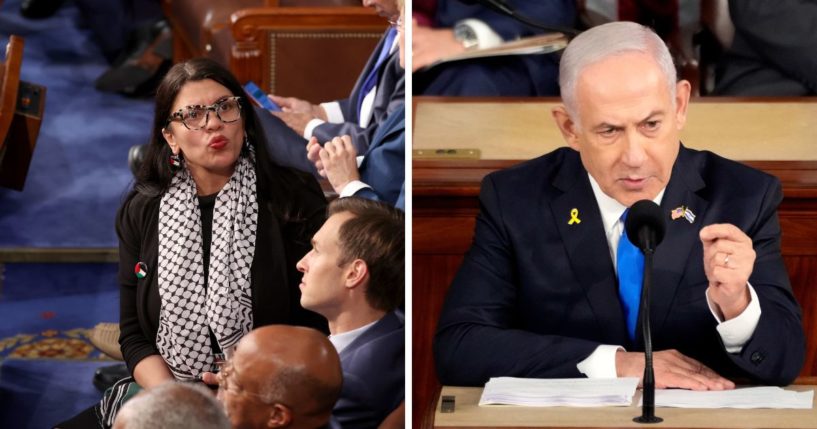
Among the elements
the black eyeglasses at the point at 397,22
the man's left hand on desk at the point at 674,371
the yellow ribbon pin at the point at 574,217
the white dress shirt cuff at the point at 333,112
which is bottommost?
the man's left hand on desk at the point at 674,371

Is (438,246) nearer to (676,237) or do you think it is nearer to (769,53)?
(676,237)

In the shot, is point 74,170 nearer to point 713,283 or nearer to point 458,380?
point 458,380

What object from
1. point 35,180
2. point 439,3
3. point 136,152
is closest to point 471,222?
point 439,3

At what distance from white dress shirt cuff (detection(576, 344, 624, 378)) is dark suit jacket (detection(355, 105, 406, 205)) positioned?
655 mm

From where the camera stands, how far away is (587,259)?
3.73 meters

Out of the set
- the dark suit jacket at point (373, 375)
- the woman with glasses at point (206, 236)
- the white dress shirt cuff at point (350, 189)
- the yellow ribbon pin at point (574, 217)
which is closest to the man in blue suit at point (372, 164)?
the white dress shirt cuff at point (350, 189)

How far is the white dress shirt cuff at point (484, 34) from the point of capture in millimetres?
3834

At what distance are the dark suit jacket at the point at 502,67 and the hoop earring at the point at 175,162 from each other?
0.68m

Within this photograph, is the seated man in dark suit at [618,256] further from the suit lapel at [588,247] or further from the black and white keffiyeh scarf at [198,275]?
the black and white keffiyeh scarf at [198,275]

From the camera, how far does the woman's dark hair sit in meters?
3.63

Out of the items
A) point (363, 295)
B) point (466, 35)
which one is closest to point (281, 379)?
point (363, 295)

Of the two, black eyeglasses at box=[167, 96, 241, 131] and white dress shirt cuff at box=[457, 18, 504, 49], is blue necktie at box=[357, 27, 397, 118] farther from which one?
black eyeglasses at box=[167, 96, 241, 131]

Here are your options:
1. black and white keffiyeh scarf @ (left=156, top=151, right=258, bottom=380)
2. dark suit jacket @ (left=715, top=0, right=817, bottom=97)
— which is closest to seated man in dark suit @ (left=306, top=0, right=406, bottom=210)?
black and white keffiyeh scarf @ (left=156, top=151, right=258, bottom=380)

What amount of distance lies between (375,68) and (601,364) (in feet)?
3.25
